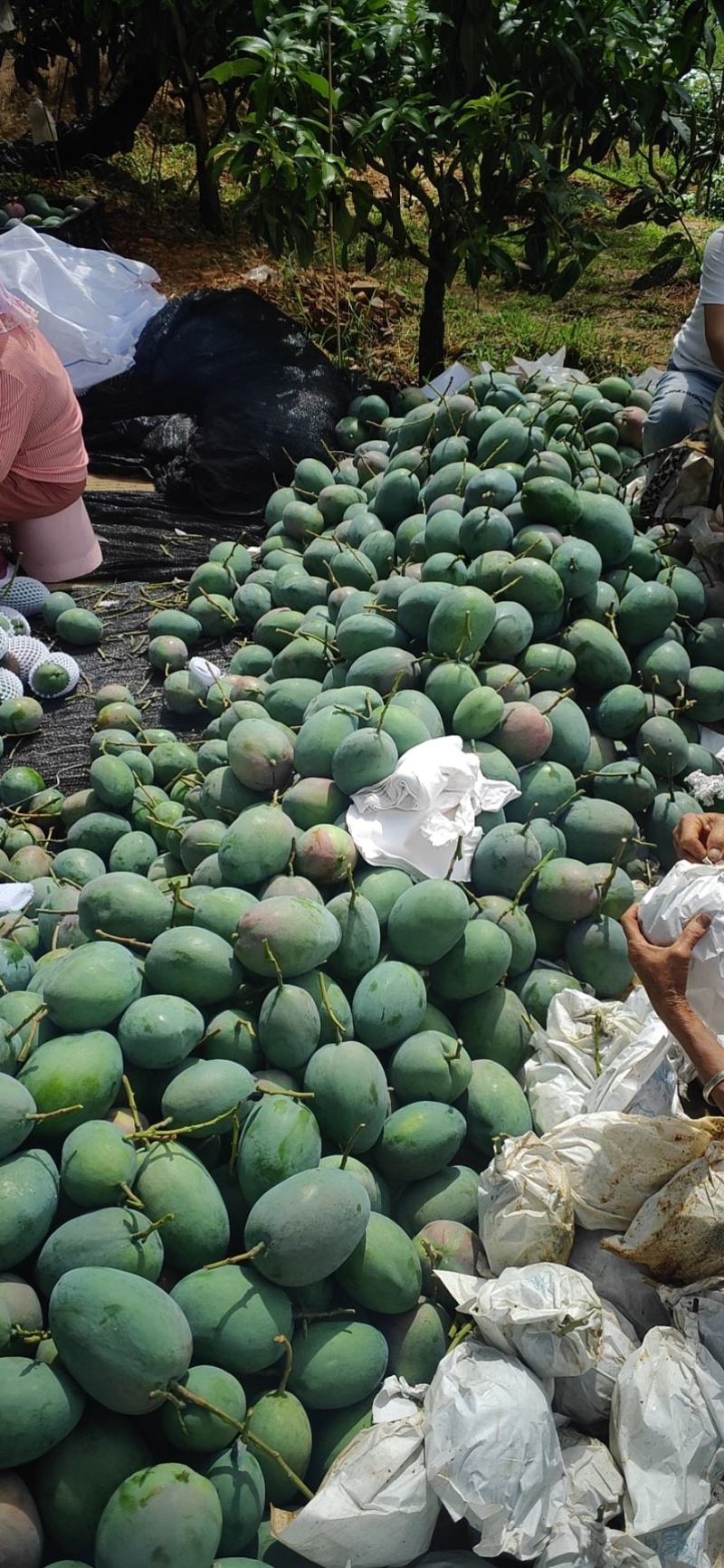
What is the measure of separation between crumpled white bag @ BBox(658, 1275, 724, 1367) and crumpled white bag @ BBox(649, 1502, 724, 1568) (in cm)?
17

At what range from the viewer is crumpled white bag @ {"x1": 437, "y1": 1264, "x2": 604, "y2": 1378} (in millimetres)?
1359

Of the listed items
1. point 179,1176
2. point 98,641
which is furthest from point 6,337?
point 179,1176

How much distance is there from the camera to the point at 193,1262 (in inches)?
55.1

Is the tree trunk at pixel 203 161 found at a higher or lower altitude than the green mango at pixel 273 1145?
higher

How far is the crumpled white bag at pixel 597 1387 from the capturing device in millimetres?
1414

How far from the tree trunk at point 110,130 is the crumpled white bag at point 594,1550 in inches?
335

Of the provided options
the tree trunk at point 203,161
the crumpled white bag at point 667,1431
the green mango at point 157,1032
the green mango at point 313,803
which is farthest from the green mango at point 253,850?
the tree trunk at point 203,161

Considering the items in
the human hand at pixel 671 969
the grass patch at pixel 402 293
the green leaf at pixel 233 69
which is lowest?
the human hand at pixel 671 969

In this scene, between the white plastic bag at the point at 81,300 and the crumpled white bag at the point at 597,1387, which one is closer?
the crumpled white bag at the point at 597,1387

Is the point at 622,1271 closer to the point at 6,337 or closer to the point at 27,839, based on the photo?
the point at 27,839

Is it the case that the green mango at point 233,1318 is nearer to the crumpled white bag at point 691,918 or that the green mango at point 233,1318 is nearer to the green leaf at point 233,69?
the crumpled white bag at point 691,918

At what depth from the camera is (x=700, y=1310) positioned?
1426mm

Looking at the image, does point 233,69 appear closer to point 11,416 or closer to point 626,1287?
point 11,416

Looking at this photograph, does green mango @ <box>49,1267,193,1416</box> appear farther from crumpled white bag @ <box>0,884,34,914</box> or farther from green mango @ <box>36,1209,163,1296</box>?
crumpled white bag @ <box>0,884,34,914</box>
